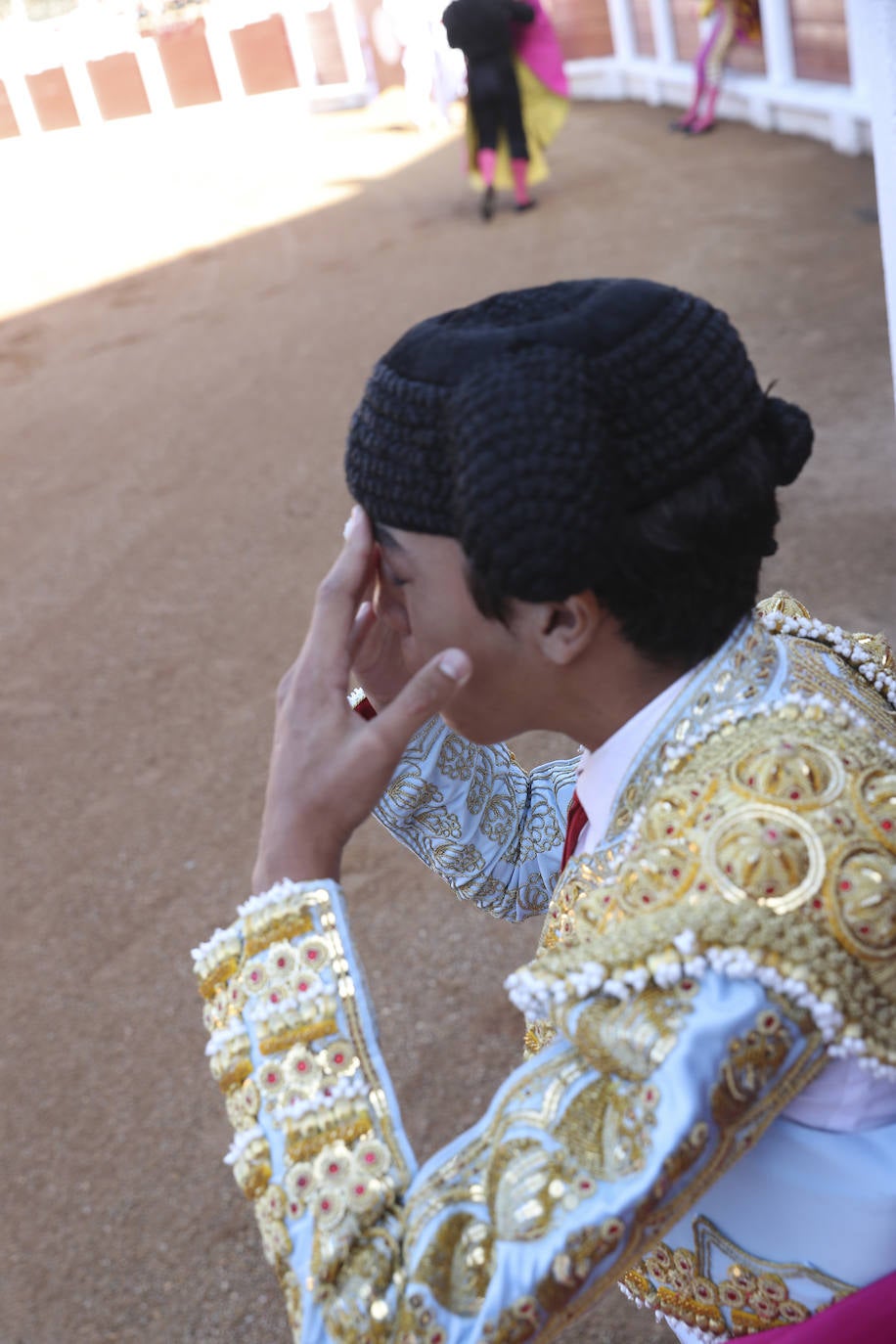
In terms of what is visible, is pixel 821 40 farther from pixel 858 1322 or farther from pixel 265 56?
pixel 858 1322

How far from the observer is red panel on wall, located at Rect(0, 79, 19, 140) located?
2023 cm

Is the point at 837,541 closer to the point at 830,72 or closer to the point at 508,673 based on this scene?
the point at 508,673

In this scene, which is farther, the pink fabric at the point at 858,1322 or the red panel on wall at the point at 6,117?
the red panel on wall at the point at 6,117

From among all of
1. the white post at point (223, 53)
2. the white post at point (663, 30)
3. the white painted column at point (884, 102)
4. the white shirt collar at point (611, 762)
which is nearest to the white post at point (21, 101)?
the white post at point (223, 53)

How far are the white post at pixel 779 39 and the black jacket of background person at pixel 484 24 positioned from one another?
2163 mm

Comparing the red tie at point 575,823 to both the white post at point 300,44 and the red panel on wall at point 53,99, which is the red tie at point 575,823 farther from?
the red panel on wall at point 53,99

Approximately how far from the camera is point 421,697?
3.95 ft

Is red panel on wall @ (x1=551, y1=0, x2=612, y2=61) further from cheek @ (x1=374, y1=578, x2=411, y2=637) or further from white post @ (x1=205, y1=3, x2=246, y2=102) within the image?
cheek @ (x1=374, y1=578, x2=411, y2=637)

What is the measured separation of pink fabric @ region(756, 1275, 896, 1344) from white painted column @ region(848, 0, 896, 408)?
1646 mm

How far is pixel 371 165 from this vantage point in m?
14.5

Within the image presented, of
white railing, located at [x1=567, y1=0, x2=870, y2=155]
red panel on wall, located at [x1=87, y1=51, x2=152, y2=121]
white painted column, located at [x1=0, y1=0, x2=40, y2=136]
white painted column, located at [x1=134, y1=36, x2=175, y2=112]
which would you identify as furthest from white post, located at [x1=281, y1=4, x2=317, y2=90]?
white painted column, located at [x1=0, y1=0, x2=40, y2=136]

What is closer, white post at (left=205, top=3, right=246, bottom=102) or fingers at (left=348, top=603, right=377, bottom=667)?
fingers at (left=348, top=603, right=377, bottom=667)

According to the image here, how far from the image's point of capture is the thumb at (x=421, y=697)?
3.95 ft

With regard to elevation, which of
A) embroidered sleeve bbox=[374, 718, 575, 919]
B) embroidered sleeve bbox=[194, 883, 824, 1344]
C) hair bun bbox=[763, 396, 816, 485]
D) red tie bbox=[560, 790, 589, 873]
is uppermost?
hair bun bbox=[763, 396, 816, 485]
